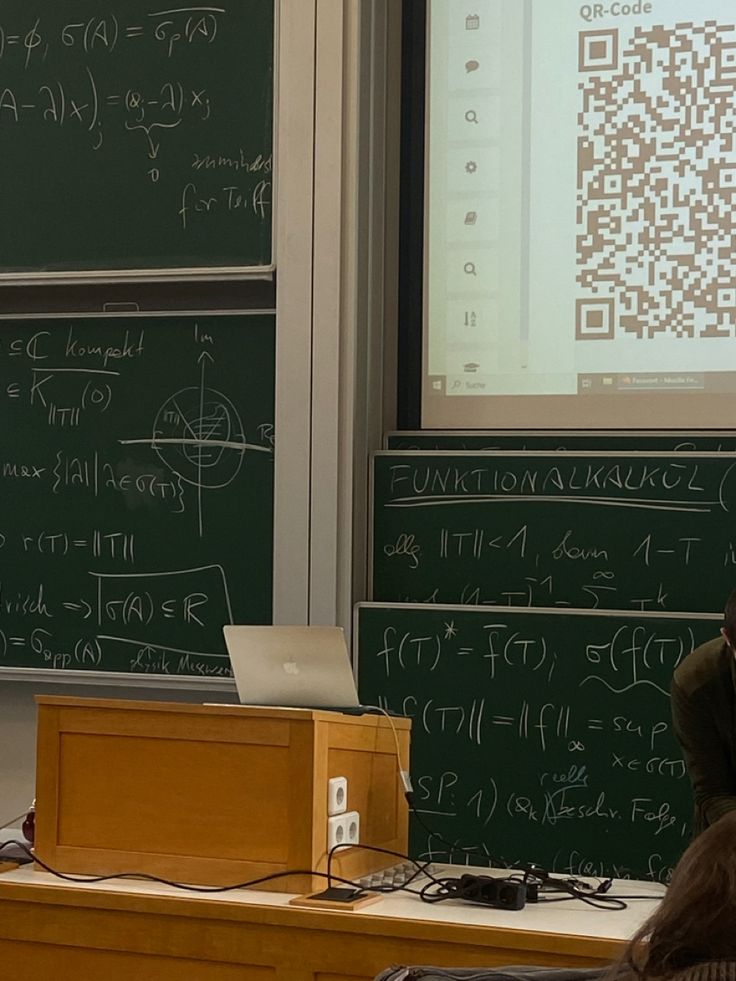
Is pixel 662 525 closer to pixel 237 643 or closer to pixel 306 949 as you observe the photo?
pixel 237 643

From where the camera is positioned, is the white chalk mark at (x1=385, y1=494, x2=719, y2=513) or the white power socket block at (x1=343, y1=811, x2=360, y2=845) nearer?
the white power socket block at (x1=343, y1=811, x2=360, y2=845)

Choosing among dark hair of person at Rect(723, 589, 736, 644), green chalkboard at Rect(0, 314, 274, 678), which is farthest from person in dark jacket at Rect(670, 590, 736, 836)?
green chalkboard at Rect(0, 314, 274, 678)

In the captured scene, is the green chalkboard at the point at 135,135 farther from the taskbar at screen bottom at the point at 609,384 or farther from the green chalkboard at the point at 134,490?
the taskbar at screen bottom at the point at 609,384

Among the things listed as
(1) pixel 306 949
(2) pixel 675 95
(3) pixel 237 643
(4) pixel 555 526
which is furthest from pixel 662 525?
(1) pixel 306 949

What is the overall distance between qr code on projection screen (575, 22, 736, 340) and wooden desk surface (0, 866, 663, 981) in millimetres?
2140

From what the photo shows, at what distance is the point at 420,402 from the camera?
4852 mm

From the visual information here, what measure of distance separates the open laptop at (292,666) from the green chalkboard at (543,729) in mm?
1373

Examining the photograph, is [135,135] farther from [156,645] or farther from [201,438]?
[156,645]

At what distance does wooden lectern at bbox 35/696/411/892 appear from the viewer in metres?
2.90

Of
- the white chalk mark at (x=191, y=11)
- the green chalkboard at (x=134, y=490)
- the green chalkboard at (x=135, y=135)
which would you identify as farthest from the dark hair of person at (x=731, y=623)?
the white chalk mark at (x=191, y=11)

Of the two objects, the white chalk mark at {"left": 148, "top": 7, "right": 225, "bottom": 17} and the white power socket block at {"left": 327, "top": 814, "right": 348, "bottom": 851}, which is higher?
the white chalk mark at {"left": 148, "top": 7, "right": 225, "bottom": 17}

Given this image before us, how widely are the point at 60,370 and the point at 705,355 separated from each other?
2.11m

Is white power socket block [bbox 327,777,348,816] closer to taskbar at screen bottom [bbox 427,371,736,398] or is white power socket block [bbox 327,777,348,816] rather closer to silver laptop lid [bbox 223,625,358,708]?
silver laptop lid [bbox 223,625,358,708]

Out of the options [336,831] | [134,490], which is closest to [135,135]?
[134,490]
